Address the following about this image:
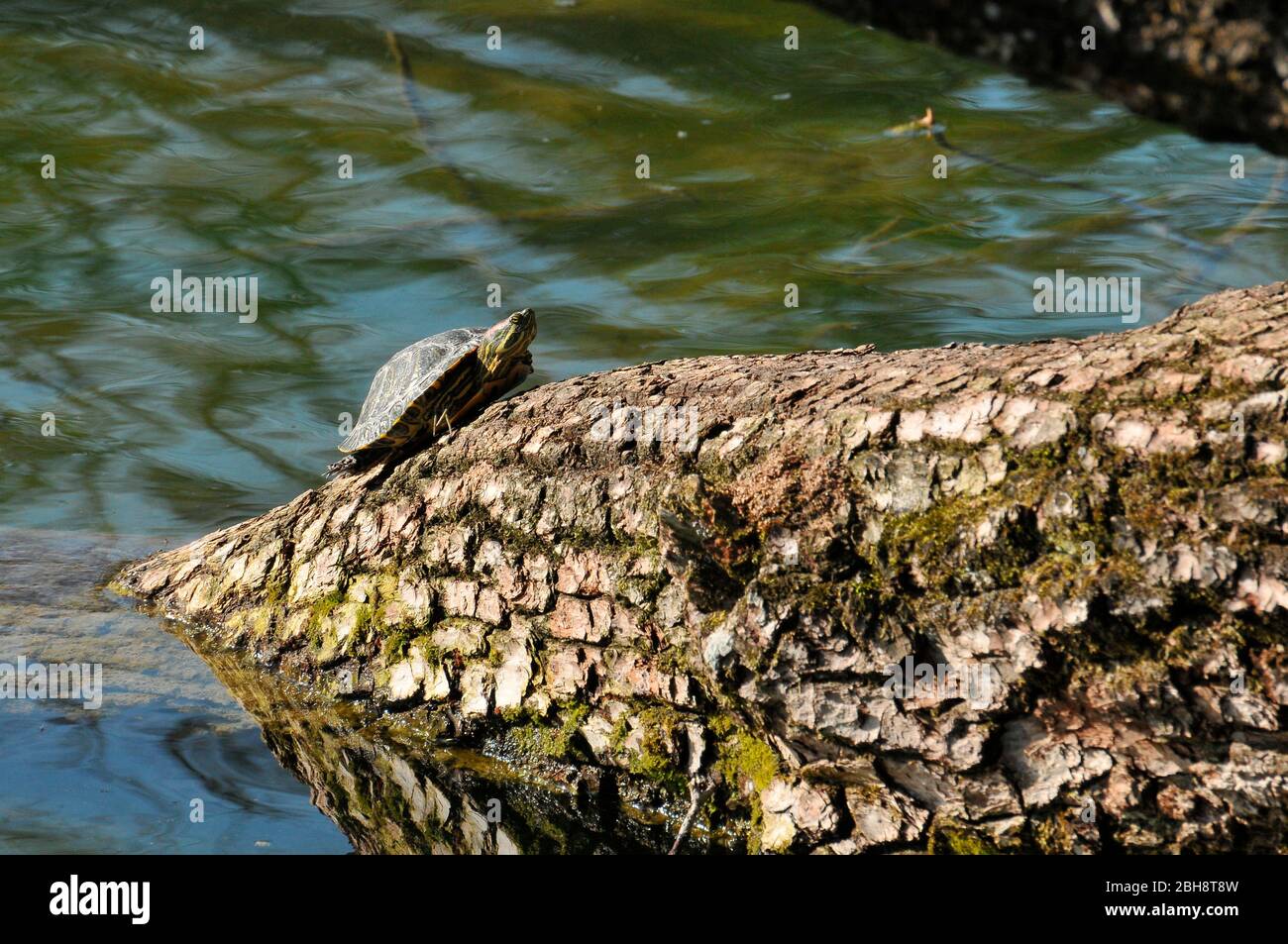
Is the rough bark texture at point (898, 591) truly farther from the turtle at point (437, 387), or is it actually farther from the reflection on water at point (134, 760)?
the turtle at point (437, 387)

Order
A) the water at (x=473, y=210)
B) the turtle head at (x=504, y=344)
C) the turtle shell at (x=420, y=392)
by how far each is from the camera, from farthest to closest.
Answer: the water at (x=473, y=210), the turtle head at (x=504, y=344), the turtle shell at (x=420, y=392)

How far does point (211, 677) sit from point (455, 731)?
2.80 feet

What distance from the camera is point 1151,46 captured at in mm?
1500

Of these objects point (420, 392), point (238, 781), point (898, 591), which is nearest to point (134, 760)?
point (238, 781)

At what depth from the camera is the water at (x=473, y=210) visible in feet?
23.4

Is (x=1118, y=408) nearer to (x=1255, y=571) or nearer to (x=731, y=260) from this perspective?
(x=1255, y=571)

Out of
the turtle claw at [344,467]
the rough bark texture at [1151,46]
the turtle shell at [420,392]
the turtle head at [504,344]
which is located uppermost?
the rough bark texture at [1151,46]

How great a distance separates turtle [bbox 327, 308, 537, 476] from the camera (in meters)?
3.68

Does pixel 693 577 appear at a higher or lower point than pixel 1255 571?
lower

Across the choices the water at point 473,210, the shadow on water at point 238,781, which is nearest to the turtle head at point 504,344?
the shadow on water at point 238,781

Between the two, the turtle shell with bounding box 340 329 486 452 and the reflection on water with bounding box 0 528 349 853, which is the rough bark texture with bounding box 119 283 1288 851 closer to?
the reflection on water with bounding box 0 528 349 853

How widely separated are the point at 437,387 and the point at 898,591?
183cm

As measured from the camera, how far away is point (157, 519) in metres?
5.73
